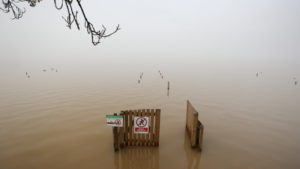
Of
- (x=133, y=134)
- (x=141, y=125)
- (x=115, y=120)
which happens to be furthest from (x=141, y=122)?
(x=115, y=120)

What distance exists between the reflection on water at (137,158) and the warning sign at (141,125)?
31.5 inches

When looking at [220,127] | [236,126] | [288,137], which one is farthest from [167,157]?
[288,137]

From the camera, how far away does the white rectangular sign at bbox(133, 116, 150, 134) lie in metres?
6.55

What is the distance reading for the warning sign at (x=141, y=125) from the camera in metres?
6.56

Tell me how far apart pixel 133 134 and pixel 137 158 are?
94cm

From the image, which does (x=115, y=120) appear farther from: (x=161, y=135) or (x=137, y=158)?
(x=161, y=135)

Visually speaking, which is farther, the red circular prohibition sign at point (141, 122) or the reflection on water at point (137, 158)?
the red circular prohibition sign at point (141, 122)

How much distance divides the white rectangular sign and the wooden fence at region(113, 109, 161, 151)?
0.42 feet

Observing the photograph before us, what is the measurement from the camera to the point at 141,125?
261 inches

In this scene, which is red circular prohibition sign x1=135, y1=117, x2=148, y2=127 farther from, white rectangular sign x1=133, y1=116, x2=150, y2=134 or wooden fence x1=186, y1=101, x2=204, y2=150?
wooden fence x1=186, y1=101, x2=204, y2=150

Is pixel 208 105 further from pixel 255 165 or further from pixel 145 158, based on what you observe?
pixel 145 158

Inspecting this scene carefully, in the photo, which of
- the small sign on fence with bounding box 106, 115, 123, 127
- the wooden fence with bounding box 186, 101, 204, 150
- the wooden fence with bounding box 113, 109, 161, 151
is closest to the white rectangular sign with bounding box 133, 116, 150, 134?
the wooden fence with bounding box 113, 109, 161, 151

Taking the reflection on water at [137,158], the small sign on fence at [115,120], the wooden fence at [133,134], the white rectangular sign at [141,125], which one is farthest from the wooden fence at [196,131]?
the small sign on fence at [115,120]

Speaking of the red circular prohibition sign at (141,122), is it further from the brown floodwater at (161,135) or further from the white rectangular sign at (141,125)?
the brown floodwater at (161,135)
